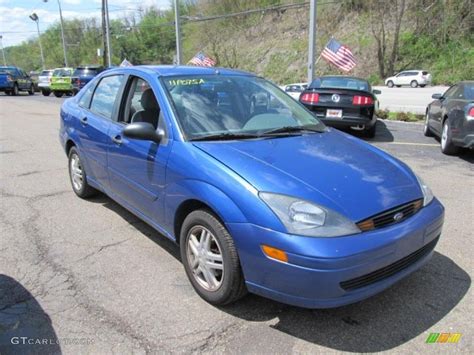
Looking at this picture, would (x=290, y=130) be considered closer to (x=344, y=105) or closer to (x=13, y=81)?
(x=344, y=105)

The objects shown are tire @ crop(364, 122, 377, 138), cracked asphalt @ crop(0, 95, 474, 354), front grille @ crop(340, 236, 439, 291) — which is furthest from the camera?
tire @ crop(364, 122, 377, 138)

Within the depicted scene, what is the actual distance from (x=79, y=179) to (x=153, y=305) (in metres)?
2.81

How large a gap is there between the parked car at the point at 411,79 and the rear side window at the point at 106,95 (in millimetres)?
29976

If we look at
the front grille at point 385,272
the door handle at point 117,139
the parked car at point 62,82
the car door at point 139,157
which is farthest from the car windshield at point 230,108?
the parked car at point 62,82

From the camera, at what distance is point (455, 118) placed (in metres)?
7.62

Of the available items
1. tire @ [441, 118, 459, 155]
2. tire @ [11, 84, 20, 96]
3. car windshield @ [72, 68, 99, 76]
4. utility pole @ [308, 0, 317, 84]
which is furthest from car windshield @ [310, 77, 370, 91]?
tire @ [11, 84, 20, 96]

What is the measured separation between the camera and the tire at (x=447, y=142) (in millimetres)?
7852

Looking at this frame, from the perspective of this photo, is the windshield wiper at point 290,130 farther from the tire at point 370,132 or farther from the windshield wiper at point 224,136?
the tire at point 370,132

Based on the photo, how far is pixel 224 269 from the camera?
9.37 ft

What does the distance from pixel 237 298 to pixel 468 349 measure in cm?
146

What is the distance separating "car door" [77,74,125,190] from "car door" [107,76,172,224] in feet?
0.55

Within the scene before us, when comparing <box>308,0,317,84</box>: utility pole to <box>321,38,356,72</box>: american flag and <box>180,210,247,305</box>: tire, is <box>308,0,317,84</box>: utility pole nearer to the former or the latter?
<box>321,38,356,72</box>: american flag

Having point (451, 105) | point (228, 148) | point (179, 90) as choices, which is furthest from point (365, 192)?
point (451, 105)

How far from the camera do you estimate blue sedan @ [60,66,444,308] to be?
8.40 feet
